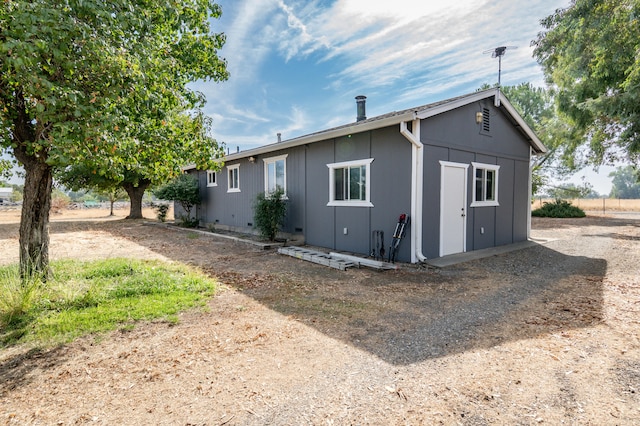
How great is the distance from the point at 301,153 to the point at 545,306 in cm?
689

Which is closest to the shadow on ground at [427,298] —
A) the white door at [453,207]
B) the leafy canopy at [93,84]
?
the white door at [453,207]

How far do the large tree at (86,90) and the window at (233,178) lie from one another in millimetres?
7576

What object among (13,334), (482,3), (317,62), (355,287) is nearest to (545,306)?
(355,287)

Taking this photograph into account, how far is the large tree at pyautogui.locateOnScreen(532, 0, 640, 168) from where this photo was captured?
946 cm

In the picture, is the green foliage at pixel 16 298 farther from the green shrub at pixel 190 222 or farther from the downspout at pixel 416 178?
the green shrub at pixel 190 222

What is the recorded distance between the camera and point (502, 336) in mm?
3369

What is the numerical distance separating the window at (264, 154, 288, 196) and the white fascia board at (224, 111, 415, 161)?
1.12 feet

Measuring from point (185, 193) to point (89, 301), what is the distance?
1108cm

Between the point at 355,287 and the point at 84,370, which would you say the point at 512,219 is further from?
the point at 84,370

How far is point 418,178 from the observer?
6719mm

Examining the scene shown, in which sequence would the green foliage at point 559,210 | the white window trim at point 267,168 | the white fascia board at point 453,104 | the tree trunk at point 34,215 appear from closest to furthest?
Result: the tree trunk at point 34,215 < the white fascia board at point 453,104 < the white window trim at point 267,168 < the green foliage at point 559,210

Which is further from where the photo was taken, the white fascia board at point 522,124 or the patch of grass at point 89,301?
the white fascia board at point 522,124

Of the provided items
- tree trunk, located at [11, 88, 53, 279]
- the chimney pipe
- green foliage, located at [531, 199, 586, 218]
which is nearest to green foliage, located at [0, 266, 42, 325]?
tree trunk, located at [11, 88, 53, 279]

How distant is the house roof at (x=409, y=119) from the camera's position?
6551 millimetres
